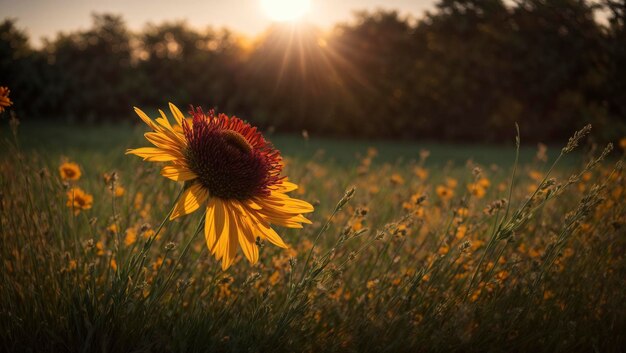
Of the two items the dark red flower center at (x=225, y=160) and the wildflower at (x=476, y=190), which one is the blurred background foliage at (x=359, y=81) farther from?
the dark red flower center at (x=225, y=160)

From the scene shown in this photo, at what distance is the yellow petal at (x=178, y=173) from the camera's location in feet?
4.87

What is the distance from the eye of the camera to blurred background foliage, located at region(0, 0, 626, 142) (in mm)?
14305

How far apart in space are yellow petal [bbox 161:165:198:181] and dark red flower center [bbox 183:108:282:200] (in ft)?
0.21

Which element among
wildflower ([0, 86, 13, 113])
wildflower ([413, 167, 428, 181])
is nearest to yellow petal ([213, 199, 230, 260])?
wildflower ([0, 86, 13, 113])

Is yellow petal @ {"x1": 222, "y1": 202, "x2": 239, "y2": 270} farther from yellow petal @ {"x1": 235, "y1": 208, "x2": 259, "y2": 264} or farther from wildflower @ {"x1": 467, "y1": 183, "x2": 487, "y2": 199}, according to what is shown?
wildflower @ {"x1": 467, "y1": 183, "x2": 487, "y2": 199}

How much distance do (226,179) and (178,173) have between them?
205 millimetres

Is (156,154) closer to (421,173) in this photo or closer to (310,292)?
(310,292)

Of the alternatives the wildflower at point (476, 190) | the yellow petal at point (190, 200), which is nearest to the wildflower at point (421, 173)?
the wildflower at point (476, 190)

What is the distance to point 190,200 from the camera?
1544 mm

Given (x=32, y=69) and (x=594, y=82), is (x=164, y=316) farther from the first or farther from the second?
(x=594, y=82)

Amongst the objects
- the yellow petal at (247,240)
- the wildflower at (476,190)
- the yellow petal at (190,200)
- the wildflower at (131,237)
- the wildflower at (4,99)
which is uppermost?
the wildflower at (476,190)

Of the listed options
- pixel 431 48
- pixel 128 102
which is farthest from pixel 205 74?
pixel 431 48

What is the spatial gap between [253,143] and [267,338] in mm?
711

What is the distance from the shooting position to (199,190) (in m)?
1.62
